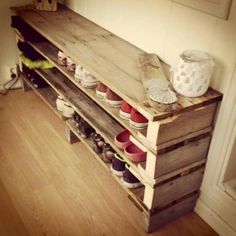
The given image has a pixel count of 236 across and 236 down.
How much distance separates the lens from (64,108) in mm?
2152

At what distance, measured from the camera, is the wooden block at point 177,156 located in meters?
1.45

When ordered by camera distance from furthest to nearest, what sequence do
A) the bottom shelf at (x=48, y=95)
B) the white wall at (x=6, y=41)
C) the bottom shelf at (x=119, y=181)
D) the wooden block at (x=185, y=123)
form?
1. the white wall at (x=6, y=41)
2. the bottom shelf at (x=48, y=95)
3. the bottom shelf at (x=119, y=181)
4. the wooden block at (x=185, y=123)

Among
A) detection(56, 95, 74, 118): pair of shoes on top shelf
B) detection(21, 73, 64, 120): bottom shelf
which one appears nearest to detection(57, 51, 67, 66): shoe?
detection(56, 95, 74, 118): pair of shoes on top shelf

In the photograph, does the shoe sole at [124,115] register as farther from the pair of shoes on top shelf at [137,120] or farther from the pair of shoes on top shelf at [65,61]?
the pair of shoes on top shelf at [65,61]

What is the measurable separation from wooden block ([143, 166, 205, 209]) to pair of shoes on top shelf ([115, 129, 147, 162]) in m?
0.13

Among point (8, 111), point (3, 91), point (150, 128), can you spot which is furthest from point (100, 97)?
point (3, 91)

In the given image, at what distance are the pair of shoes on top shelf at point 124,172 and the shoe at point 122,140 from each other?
0.28 feet

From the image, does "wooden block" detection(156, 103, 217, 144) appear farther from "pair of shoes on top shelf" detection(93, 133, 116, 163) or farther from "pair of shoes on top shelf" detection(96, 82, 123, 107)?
"pair of shoes on top shelf" detection(93, 133, 116, 163)

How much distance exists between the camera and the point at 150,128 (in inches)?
54.6

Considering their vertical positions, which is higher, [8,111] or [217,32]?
[217,32]

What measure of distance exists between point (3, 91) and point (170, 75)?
5.30ft

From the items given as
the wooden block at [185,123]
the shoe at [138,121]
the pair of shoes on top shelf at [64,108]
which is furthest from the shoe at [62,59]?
the wooden block at [185,123]

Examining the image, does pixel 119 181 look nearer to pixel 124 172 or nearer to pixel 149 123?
pixel 124 172

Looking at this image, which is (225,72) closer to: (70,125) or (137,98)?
(137,98)
